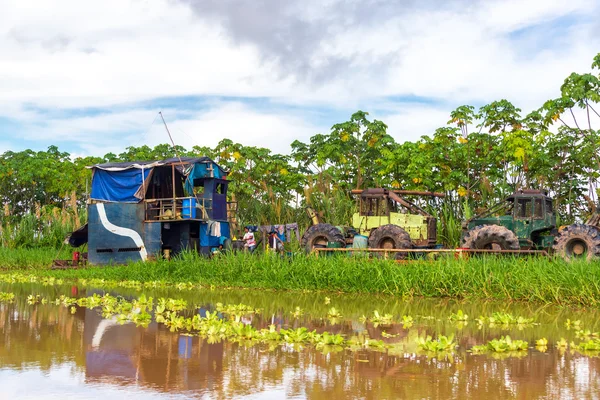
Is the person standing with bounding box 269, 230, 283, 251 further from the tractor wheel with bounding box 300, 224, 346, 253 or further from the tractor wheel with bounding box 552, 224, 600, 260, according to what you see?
the tractor wheel with bounding box 552, 224, 600, 260

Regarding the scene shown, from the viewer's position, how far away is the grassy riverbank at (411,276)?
1432 centimetres

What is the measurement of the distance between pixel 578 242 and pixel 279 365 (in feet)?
42.7

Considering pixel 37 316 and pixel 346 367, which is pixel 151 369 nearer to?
pixel 346 367

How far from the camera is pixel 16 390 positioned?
7188 millimetres

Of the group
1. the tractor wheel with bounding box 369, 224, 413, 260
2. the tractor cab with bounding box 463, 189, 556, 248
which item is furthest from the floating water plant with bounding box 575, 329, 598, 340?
the tractor wheel with bounding box 369, 224, 413, 260

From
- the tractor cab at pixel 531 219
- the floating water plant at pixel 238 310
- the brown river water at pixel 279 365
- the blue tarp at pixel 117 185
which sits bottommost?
the brown river water at pixel 279 365

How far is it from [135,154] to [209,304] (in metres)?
28.1

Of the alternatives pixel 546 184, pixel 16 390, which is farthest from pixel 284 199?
pixel 16 390

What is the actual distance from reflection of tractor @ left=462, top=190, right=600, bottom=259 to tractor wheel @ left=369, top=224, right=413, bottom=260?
1663mm

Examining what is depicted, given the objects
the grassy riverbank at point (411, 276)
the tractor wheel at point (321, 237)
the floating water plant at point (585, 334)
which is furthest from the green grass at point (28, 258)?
the floating water plant at point (585, 334)

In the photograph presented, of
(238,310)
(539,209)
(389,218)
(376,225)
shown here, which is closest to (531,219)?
(539,209)

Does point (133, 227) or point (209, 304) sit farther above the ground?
point (133, 227)

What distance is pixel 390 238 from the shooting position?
822 inches

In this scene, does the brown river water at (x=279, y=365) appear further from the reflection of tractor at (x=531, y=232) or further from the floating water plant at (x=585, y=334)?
the reflection of tractor at (x=531, y=232)
